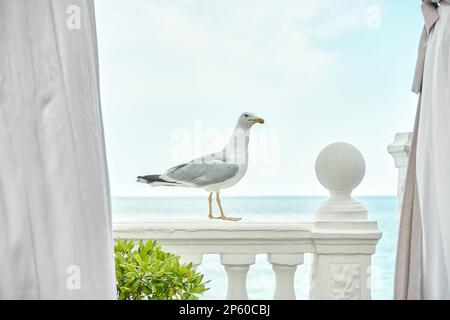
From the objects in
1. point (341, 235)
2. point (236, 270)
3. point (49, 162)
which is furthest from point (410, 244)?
point (49, 162)

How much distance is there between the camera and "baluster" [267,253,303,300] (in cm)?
154

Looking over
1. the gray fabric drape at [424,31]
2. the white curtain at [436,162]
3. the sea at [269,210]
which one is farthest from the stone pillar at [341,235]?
the sea at [269,210]

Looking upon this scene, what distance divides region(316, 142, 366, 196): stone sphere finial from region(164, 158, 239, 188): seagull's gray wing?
10.0 inches

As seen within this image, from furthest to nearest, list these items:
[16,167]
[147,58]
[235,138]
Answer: [147,58], [235,138], [16,167]

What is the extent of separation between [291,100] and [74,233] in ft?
38.4

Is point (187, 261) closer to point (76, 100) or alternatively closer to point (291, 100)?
point (76, 100)

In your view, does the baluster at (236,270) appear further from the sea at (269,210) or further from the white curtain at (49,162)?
the sea at (269,210)

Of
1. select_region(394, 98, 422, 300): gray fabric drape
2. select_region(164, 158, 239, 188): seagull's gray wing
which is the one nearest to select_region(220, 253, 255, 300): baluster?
select_region(164, 158, 239, 188): seagull's gray wing

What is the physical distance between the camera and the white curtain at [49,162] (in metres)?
1.08

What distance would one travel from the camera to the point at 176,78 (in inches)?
510

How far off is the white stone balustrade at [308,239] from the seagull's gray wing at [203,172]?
0.13 m

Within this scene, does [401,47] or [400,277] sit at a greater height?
[401,47]

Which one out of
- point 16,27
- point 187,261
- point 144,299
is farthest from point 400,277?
point 16,27

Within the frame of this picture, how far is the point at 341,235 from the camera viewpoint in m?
1.51
